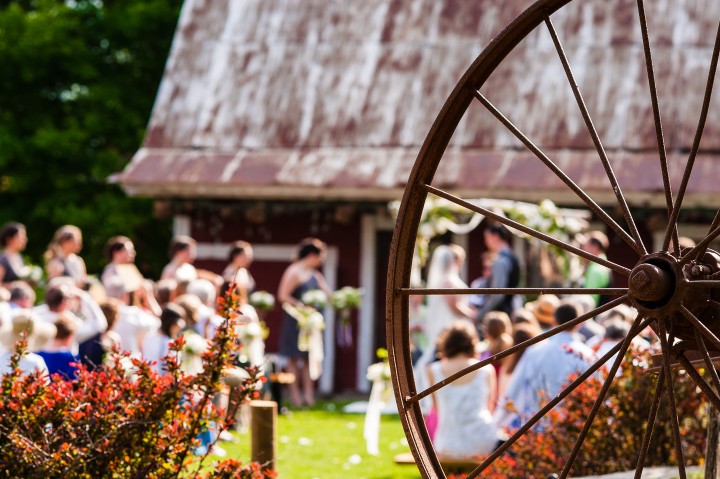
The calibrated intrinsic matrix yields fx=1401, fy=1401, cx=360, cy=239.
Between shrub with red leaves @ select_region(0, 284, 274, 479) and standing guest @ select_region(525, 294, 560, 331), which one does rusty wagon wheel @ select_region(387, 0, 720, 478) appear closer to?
shrub with red leaves @ select_region(0, 284, 274, 479)

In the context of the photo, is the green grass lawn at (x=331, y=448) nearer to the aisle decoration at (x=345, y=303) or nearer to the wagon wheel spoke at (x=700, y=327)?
the aisle decoration at (x=345, y=303)

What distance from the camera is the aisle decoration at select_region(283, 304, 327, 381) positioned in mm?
12477

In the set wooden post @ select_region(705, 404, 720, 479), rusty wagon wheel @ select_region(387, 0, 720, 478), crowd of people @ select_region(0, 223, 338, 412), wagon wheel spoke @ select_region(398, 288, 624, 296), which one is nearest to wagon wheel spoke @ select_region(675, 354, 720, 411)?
rusty wagon wheel @ select_region(387, 0, 720, 478)

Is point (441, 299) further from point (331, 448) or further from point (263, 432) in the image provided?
point (263, 432)

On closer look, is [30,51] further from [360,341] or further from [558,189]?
[558,189]

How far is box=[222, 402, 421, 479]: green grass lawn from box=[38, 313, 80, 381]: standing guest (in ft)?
4.37

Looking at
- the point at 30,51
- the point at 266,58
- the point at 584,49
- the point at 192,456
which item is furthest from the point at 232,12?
the point at 192,456

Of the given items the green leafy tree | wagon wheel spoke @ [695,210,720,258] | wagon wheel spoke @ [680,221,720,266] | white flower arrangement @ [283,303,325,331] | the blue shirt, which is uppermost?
the green leafy tree

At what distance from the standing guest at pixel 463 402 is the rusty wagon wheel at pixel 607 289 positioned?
3.53 m

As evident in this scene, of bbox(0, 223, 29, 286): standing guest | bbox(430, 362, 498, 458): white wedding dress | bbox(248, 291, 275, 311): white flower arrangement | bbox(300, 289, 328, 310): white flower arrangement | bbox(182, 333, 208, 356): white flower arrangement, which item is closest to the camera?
bbox(430, 362, 498, 458): white wedding dress

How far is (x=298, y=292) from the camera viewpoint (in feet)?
44.1

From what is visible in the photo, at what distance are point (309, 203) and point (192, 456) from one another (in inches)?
412

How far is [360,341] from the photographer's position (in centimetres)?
1567

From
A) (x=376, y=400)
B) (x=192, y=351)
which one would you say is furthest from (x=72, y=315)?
(x=376, y=400)
